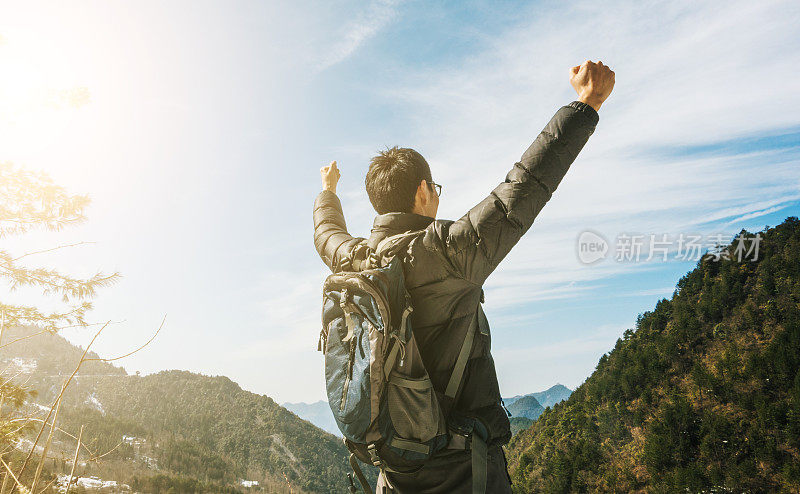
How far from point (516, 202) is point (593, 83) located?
0.63m

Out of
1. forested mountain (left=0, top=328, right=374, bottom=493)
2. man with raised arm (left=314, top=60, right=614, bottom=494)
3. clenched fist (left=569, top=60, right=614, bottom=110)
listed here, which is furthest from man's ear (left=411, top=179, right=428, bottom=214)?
forested mountain (left=0, top=328, right=374, bottom=493)

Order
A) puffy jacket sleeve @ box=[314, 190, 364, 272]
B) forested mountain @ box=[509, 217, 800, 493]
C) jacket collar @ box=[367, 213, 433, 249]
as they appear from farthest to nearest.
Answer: forested mountain @ box=[509, 217, 800, 493], puffy jacket sleeve @ box=[314, 190, 364, 272], jacket collar @ box=[367, 213, 433, 249]

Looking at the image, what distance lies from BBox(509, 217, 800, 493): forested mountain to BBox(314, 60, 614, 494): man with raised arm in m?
36.4

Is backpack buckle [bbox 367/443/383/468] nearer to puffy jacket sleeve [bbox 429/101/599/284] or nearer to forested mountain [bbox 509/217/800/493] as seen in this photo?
puffy jacket sleeve [bbox 429/101/599/284]

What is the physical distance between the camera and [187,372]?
219ft

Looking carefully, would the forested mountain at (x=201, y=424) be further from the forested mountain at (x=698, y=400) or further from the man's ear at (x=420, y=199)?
the man's ear at (x=420, y=199)

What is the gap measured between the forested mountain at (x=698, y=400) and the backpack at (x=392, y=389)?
36.5 meters

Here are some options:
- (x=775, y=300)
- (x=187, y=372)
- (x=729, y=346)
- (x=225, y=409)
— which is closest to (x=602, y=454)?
(x=729, y=346)

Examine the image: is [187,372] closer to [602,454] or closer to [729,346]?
[602,454]

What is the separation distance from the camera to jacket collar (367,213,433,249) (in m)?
2.02

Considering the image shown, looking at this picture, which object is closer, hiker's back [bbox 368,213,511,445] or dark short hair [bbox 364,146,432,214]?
hiker's back [bbox 368,213,511,445]

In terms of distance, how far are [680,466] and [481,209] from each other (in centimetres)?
4289

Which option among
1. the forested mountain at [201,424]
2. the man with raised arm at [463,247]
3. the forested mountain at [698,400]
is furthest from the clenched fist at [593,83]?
the forested mountain at [201,424]

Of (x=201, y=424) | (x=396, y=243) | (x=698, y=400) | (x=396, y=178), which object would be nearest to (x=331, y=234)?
(x=396, y=178)
